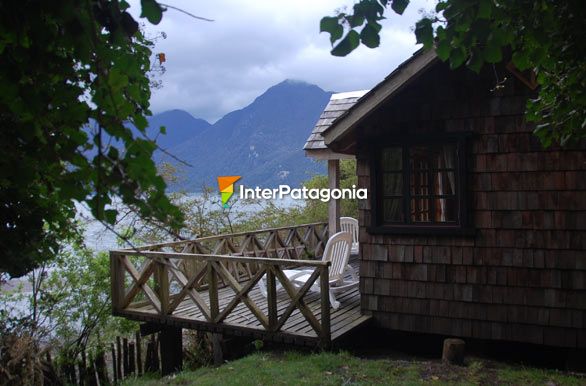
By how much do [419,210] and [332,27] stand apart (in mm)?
4422

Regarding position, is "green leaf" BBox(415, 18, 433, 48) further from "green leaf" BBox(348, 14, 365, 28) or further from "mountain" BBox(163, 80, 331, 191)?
"mountain" BBox(163, 80, 331, 191)

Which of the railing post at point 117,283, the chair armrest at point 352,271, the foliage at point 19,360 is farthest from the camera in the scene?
the chair armrest at point 352,271

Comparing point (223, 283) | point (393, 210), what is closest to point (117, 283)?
point (223, 283)

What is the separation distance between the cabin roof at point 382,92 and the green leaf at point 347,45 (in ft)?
11.9

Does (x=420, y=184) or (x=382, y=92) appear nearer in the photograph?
(x=382, y=92)

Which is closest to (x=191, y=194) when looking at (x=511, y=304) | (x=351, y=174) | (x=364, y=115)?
(x=351, y=174)

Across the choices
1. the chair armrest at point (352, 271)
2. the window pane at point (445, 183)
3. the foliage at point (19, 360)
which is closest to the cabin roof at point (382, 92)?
the window pane at point (445, 183)

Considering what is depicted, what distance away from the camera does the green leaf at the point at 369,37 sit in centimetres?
230

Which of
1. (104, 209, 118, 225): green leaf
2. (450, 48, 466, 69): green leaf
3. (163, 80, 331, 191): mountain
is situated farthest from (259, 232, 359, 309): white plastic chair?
(163, 80, 331, 191): mountain

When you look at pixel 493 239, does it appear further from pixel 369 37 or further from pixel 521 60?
pixel 369 37

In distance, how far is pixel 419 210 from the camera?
21.0ft

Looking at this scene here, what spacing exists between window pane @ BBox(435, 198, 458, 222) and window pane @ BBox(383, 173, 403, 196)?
0.46 meters

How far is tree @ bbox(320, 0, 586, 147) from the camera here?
7.67ft

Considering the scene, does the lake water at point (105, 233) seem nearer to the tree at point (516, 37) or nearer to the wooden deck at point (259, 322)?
the wooden deck at point (259, 322)
